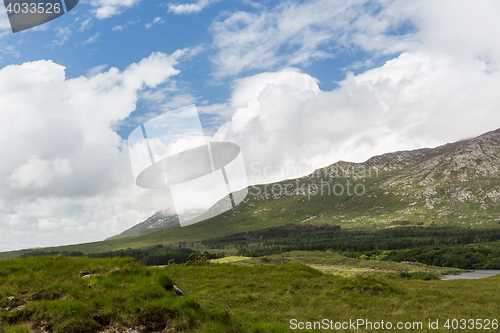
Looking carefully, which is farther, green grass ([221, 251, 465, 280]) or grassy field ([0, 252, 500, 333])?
green grass ([221, 251, 465, 280])

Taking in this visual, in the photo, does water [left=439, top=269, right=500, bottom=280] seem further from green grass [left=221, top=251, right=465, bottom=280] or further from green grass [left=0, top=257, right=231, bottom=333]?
green grass [left=0, top=257, right=231, bottom=333]

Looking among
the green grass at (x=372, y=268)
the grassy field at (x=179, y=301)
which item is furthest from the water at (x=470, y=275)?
the grassy field at (x=179, y=301)

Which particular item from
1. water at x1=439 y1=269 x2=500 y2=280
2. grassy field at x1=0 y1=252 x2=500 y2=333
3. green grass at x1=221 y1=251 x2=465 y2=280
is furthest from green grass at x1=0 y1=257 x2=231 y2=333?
water at x1=439 y1=269 x2=500 y2=280

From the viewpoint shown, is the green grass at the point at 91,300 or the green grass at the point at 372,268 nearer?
the green grass at the point at 91,300

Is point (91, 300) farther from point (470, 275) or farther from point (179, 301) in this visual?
point (470, 275)

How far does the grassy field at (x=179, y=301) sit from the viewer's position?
13.1 metres

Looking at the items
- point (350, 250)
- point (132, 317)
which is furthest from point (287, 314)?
point (350, 250)

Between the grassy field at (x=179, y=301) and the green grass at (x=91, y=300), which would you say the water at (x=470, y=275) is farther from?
the green grass at (x=91, y=300)

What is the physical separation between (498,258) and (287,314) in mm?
157476

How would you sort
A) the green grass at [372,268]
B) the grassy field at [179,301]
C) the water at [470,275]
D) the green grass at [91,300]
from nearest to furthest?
1. the green grass at [91,300]
2. the grassy field at [179,301]
3. the green grass at [372,268]
4. the water at [470,275]

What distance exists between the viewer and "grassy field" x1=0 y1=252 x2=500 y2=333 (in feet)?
43.1

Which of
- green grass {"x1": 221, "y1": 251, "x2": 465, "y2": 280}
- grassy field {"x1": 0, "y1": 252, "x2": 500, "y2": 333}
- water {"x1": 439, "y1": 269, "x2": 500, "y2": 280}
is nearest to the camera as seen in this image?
grassy field {"x1": 0, "y1": 252, "x2": 500, "y2": 333}

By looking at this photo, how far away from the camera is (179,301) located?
14875 millimetres

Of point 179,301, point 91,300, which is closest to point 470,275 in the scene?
point 179,301
